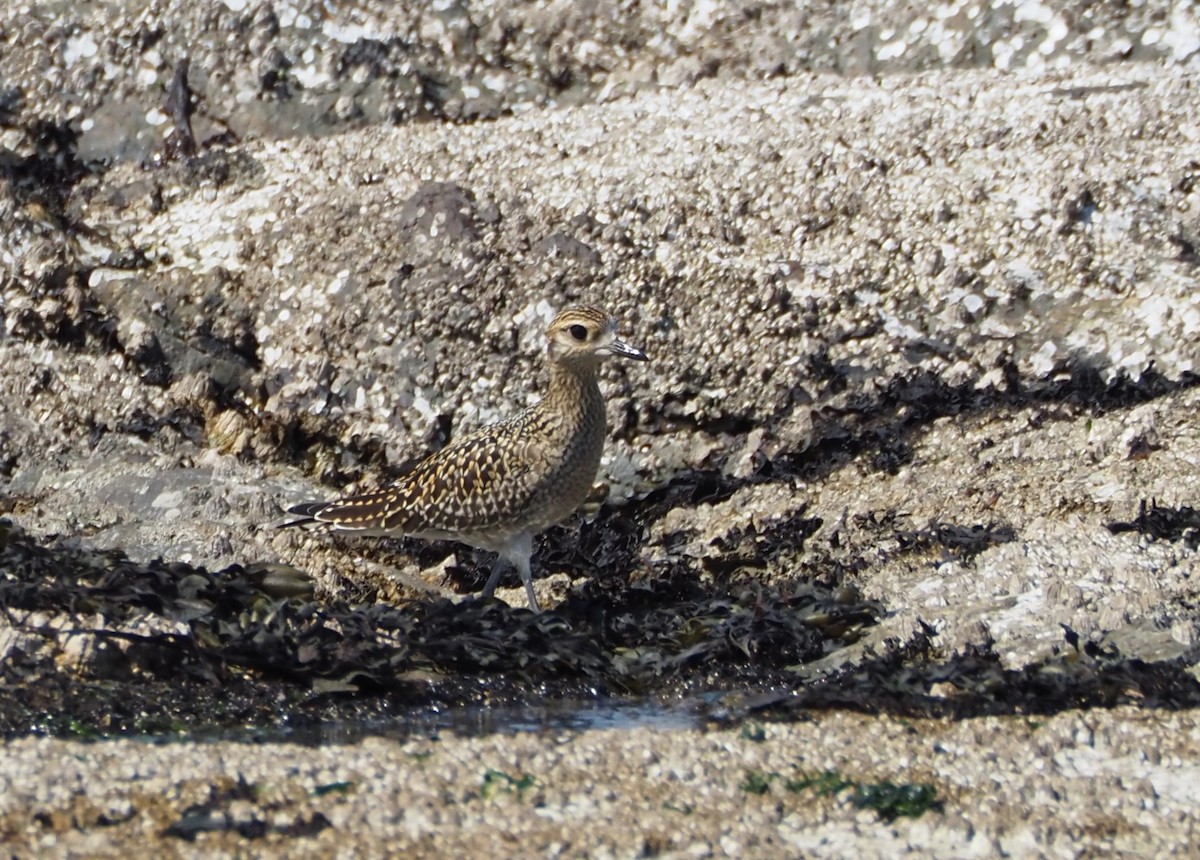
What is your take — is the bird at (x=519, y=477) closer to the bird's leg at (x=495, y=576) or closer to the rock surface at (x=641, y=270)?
the bird's leg at (x=495, y=576)

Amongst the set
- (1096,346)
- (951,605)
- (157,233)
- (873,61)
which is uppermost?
(873,61)

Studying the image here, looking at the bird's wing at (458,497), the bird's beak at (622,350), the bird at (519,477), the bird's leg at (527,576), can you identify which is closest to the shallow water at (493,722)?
the bird's leg at (527,576)

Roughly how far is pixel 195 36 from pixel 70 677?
5202 mm

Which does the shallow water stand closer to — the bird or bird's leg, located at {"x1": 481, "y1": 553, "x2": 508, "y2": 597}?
the bird

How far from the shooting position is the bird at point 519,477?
760 cm

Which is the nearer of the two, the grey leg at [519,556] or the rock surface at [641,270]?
the grey leg at [519,556]

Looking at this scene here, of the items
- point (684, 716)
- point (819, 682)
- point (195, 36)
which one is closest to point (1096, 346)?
point (819, 682)

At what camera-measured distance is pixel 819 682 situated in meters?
6.12

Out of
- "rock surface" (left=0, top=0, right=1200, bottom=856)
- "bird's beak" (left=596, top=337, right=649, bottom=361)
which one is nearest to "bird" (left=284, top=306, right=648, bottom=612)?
"bird's beak" (left=596, top=337, right=649, bottom=361)

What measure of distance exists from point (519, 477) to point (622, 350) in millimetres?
814

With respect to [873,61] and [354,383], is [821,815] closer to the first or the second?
[354,383]

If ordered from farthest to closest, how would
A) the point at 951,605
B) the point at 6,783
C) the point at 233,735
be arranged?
the point at 951,605
the point at 233,735
the point at 6,783

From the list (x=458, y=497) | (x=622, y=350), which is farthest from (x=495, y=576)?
(x=622, y=350)

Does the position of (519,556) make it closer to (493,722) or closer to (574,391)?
(574,391)
